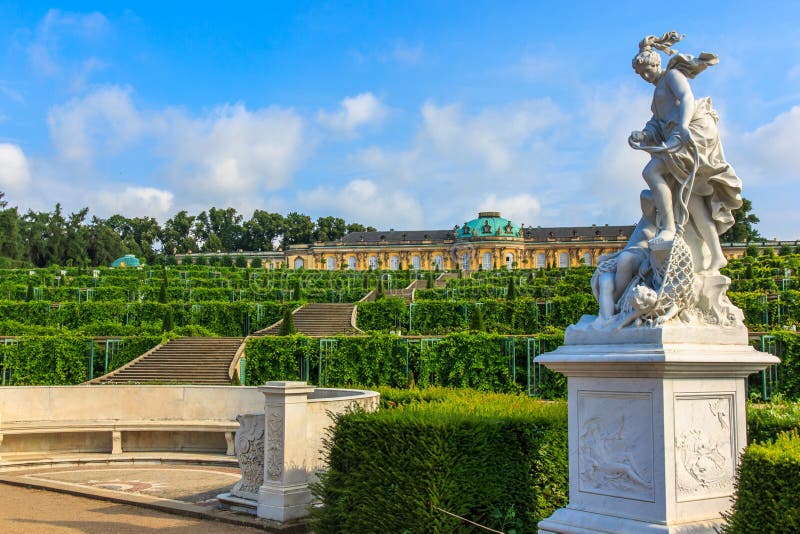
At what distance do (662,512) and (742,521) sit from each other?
53cm

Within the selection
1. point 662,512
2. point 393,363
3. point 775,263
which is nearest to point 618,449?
point 662,512

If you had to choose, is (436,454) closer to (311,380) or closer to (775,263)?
(311,380)

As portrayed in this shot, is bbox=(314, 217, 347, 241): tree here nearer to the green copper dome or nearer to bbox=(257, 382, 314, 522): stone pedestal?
the green copper dome

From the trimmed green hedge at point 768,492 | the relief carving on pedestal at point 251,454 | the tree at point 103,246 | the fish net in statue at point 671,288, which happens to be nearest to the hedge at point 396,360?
the relief carving on pedestal at point 251,454

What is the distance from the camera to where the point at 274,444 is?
30.5ft

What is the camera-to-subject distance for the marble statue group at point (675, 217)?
5180mm

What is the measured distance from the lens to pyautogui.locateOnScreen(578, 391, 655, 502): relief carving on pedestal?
496 centimetres

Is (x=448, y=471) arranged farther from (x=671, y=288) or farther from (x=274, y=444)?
(x=274, y=444)

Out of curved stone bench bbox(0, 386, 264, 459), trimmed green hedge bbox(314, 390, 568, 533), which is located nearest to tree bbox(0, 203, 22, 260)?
curved stone bench bbox(0, 386, 264, 459)

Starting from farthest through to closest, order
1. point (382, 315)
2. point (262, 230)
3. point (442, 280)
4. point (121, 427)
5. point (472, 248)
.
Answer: point (262, 230) → point (472, 248) → point (442, 280) → point (382, 315) → point (121, 427)

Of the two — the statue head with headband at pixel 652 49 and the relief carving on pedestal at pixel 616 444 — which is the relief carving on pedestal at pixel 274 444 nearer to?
the relief carving on pedestal at pixel 616 444

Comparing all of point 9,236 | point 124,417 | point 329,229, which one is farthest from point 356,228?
point 124,417

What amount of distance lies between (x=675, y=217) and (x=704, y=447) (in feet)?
5.34

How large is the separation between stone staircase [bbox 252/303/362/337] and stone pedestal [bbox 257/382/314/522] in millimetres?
23519
